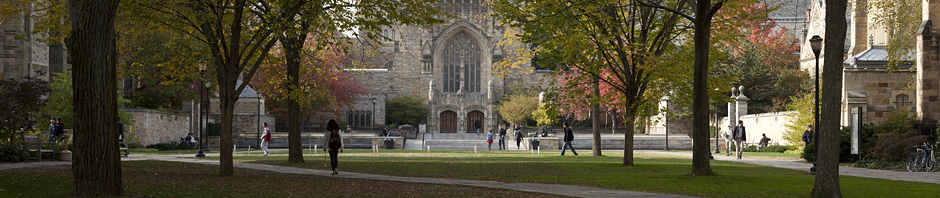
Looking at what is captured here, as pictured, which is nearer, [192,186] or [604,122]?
[192,186]

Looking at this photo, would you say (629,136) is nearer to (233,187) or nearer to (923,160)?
(923,160)

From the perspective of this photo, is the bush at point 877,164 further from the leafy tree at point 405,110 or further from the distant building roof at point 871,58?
the leafy tree at point 405,110

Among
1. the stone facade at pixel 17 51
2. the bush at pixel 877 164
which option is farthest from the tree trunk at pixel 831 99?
the stone facade at pixel 17 51

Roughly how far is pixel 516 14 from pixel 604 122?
160 ft

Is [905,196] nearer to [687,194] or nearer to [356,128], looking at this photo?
[687,194]

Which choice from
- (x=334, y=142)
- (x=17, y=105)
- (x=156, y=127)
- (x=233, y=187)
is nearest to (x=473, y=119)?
(x=156, y=127)

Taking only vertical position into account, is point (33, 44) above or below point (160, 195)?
above

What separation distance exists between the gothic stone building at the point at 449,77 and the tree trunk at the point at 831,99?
55.7 m

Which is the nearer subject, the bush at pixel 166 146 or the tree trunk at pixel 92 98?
the tree trunk at pixel 92 98

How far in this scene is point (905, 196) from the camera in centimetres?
1114

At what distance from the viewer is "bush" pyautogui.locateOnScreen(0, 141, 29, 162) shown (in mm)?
18234

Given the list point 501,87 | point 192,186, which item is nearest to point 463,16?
point 501,87

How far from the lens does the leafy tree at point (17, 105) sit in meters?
20.0

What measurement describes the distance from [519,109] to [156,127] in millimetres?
30355
